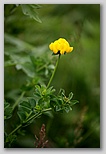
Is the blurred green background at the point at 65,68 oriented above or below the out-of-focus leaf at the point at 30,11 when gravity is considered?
below

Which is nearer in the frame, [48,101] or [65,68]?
[48,101]

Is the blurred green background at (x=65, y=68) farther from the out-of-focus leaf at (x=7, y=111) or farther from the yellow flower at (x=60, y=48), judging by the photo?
the yellow flower at (x=60, y=48)

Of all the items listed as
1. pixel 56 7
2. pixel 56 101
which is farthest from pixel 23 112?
pixel 56 7

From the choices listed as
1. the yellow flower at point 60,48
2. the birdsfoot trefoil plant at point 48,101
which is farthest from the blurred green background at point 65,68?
the yellow flower at point 60,48

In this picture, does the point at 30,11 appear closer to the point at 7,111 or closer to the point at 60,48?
the point at 60,48

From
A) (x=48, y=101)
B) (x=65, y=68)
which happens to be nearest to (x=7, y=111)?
(x=48, y=101)

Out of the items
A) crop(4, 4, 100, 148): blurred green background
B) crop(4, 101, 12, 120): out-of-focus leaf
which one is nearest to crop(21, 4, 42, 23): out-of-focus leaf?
crop(4, 4, 100, 148): blurred green background

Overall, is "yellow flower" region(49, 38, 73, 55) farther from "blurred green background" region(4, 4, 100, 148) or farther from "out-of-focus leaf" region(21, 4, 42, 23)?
"blurred green background" region(4, 4, 100, 148)

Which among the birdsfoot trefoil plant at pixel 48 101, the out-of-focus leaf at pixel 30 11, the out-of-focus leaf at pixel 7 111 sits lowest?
the out-of-focus leaf at pixel 7 111

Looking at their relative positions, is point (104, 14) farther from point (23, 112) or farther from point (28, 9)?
point (23, 112)
